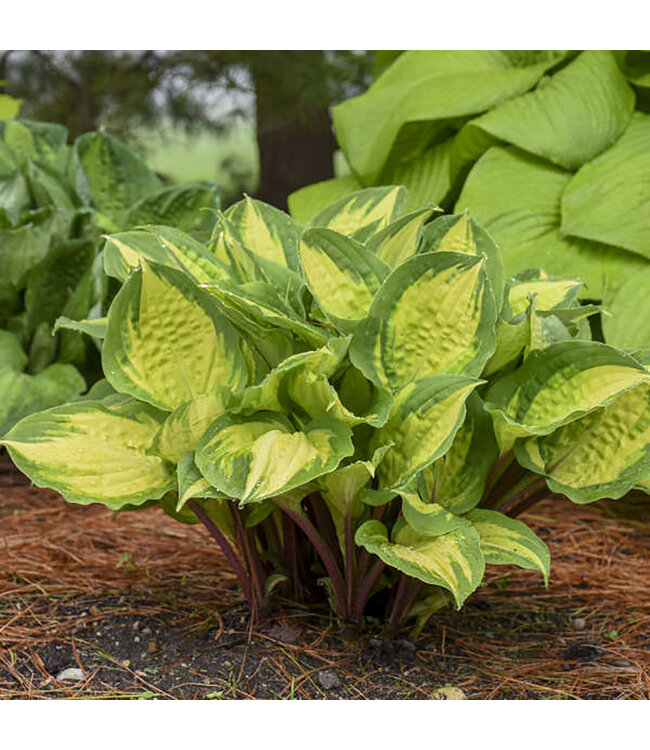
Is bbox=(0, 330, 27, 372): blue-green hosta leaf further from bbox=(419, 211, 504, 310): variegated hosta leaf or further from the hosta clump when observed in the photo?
bbox=(419, 211, 504, 310): variegated hosta leaf

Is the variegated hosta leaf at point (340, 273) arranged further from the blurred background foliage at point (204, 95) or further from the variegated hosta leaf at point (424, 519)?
the blurred background foliage at point (204, 95)

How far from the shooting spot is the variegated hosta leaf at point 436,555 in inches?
36.3

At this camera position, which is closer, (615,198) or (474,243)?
(474,243)

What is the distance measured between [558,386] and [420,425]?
6.8 inches

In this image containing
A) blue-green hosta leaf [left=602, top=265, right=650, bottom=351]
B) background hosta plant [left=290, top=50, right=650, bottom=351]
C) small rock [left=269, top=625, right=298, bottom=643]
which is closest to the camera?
small rock [left=269, top=625, right=298, bottom=643]

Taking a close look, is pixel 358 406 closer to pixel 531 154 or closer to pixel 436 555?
pixel 436 555

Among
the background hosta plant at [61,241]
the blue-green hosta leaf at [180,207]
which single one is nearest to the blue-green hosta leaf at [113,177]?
the background hosta plant at [61,241]

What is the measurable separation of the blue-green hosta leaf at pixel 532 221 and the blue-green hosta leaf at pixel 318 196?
37 cm

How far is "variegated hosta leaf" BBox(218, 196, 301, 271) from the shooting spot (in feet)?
3.88

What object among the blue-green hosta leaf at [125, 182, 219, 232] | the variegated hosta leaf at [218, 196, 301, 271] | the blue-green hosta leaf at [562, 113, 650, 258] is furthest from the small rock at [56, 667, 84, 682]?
the blue-green hosta leaf at [562, 113, 650, 258]

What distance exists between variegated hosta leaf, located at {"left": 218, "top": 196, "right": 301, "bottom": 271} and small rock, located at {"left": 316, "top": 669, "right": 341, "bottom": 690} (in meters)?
0.50

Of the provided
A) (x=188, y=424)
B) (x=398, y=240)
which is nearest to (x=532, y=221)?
(x=398, y=240)

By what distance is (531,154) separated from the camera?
6.81ft

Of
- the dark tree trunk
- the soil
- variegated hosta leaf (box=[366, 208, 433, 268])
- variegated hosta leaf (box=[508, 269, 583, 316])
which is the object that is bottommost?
the soil
